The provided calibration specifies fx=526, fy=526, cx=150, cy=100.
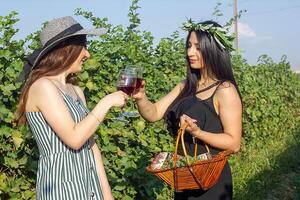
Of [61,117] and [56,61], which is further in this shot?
[56,61]

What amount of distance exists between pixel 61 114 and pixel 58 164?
269mm

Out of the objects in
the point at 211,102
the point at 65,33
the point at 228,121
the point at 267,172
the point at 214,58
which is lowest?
the point at 267,172

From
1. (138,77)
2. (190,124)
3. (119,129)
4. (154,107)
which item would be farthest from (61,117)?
(119,129)

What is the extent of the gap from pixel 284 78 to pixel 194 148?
9680 millimetres

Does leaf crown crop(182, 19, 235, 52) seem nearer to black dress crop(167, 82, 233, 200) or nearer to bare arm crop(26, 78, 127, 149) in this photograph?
black dress crop(167, 82, 233, 200)

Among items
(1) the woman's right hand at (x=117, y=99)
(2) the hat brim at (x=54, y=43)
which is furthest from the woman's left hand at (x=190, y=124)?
(2) the hat brim at (x=54, y=43)

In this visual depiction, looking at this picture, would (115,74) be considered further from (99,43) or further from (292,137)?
(292,137)

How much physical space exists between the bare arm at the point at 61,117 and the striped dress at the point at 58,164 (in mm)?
66

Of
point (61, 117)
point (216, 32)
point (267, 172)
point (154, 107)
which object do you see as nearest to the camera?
point (61, 117)

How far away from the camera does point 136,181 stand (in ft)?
15.4

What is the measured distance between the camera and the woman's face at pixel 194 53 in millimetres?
3184

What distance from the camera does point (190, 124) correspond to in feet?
9.30

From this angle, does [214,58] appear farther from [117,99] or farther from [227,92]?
[117,99]

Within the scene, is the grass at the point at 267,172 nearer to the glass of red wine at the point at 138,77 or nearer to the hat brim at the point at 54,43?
the glass of red wine at the point at 138,77
